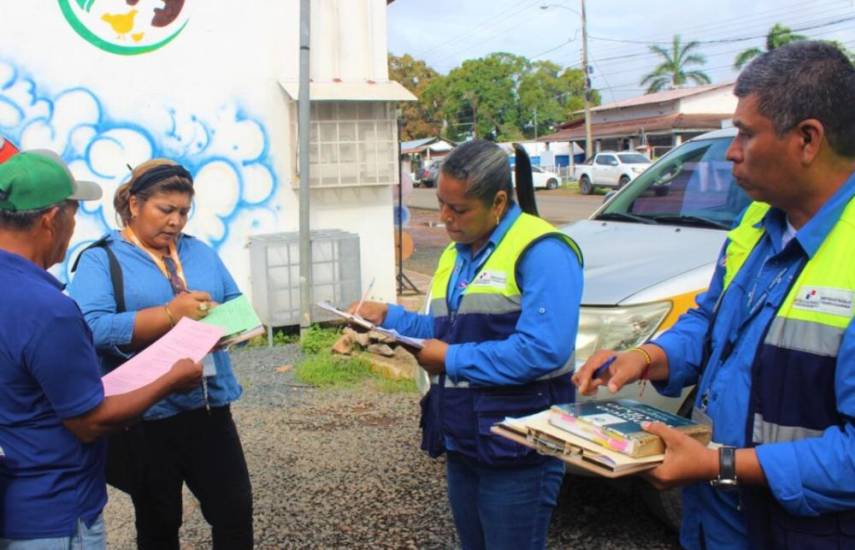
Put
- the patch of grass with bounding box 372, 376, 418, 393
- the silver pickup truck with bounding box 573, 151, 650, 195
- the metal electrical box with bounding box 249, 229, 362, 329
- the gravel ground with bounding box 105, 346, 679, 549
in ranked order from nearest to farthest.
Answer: the gravel ground with bounding box 105, 346, 679, 549
the patch of grass with bounding box 372, 376, 418, 393
the metal electrical box with bounding box 249, 229, 362, 329
the silver pickup truck with bounding box 573, 151, 650, 195

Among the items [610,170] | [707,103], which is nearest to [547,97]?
[707,103]

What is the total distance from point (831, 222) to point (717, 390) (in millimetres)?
449

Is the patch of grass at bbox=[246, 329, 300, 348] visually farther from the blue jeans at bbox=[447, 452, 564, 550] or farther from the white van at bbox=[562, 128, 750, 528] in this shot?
the blue jeans at bbox=[447, 452, 564, 550]

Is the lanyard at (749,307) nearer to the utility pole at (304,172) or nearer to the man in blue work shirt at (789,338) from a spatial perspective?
the man in blue work shirt at (789,338)

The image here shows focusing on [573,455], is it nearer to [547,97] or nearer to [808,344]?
[808,344]

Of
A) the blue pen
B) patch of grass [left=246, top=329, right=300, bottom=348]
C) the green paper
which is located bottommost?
patch of grass [left=246, top=329, right=300, bottom=348]

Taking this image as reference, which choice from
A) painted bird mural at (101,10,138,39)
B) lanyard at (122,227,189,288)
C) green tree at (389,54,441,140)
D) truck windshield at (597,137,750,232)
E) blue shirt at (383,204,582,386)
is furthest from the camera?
green tree at (389,54,441,140)

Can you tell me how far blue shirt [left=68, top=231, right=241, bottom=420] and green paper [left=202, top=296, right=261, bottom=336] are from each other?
0.25m

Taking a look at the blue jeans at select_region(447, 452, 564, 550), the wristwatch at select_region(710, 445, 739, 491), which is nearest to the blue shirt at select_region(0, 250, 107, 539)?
the blue jeans at select_region(447, 452, 564, 550)

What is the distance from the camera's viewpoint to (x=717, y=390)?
1820mm

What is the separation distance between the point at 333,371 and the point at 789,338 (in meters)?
5.48

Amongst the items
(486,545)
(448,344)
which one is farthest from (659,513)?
(448,344)

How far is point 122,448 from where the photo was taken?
2920 mm

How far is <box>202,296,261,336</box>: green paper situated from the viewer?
2.75 metres
